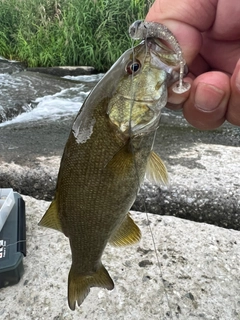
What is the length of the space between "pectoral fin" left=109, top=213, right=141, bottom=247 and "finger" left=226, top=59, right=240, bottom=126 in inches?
24.5

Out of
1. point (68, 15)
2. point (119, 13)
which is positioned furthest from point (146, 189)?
point (68, 15)

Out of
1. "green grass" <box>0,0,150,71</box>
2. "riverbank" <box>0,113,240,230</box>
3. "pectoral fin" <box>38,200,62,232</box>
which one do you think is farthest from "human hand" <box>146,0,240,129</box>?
"green grass" <box>0,0,150,71</box>

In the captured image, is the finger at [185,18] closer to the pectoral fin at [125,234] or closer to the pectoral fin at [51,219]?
the pectoral fin at [125,234]

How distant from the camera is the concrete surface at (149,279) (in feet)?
6.43

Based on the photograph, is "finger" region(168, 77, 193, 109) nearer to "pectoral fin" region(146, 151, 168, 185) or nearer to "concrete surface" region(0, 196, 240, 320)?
"pectoral fin" region(146, 151, 168, 185)

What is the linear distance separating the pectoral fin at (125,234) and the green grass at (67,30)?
21.9 feet

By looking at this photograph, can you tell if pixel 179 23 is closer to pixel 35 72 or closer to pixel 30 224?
pixel 30 224

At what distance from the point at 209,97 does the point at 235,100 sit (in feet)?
0.34

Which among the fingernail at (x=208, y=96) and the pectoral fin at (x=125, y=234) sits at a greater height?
the fingernail at (x=208, y=96)

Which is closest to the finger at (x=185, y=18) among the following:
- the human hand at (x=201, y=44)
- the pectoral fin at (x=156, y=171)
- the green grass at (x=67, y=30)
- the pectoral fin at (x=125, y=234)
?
the human hand at (x=201, y=44)

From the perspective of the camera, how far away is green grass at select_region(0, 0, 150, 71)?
8.27m

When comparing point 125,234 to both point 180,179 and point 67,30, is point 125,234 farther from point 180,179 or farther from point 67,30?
point 67,30

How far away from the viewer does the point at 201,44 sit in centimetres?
181

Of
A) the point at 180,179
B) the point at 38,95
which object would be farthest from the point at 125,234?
the point at 38,95
